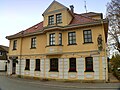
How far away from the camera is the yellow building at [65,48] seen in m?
18.1

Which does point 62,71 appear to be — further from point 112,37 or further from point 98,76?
point 112,37

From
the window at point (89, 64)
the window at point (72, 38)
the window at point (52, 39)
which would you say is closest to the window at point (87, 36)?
the window at point (72, 38)

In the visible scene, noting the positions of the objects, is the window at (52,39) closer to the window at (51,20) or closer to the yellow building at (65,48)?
the yellow building at (65,48)

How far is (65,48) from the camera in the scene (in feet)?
66.4

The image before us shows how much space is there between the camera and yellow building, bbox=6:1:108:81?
18.1 m

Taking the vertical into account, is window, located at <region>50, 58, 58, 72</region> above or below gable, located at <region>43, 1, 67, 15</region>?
below

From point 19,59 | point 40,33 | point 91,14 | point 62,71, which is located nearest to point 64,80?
point 62,71

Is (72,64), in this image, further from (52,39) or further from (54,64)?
(52,39)

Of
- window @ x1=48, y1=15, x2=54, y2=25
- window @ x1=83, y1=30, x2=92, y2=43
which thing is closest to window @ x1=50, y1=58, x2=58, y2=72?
window @ x1=83, y1=30, x2=92, y2=43

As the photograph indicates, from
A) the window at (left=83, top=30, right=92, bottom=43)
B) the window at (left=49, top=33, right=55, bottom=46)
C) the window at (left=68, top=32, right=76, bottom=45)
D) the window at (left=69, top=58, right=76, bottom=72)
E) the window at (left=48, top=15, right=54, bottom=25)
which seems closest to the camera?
the window at (left=83, top=30, right=92, bottom=43)

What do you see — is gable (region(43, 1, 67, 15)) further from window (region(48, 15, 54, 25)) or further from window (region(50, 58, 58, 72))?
window (region(50, 58, 58, 72))

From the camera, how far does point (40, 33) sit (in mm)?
22656

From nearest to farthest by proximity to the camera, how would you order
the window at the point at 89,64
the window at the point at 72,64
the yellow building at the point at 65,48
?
the yellow building at the point at 65,48 → the window at the point at 89,64 → the window at the point at 72,64

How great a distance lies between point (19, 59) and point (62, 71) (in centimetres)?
868
